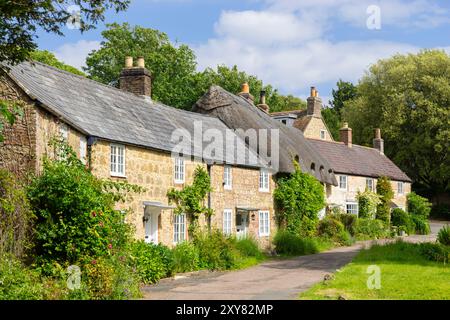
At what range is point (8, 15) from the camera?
13.5 metres

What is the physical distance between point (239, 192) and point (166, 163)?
5.88m

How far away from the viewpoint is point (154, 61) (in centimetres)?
5331

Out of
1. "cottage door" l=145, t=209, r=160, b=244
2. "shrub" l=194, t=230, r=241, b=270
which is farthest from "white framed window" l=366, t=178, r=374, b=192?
"cottage door" l=145, t=209, r=160, b=244

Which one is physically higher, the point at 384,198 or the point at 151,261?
the point at 384,198

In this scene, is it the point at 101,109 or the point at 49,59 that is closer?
the point at 101,109

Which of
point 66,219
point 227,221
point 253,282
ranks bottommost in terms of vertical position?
point 253,282

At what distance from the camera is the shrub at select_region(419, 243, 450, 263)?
21188 millimetres

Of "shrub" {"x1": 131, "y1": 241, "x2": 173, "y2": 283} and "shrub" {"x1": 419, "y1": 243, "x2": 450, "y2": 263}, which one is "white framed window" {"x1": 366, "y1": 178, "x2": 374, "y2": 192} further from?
"shrub" {"x1": 131, "y1": 241, "x2": 173, "y2": 283}

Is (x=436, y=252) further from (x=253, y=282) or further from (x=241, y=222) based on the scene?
(x=241, y=222)

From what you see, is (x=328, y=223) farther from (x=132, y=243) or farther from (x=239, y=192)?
(x=132, y=243)

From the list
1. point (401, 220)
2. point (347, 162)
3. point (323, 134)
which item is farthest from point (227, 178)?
point (323, 134)

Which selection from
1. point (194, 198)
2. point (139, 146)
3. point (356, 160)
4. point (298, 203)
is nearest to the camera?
point (139, 146)

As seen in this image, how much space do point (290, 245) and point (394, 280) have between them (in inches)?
483

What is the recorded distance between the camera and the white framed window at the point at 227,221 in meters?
26.8
